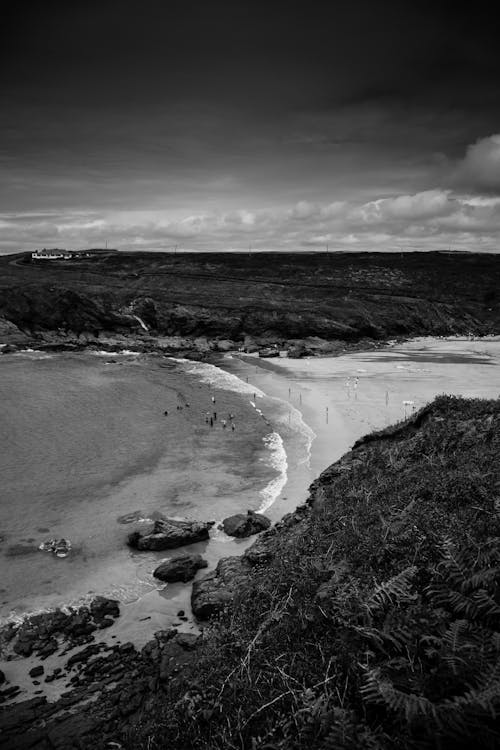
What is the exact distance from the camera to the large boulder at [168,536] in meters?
16.0

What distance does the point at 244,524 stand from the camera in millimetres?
16875

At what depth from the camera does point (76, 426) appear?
103 feet

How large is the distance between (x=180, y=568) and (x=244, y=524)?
10.8ft

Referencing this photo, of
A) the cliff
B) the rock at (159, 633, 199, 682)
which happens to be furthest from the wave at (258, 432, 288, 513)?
the cliff

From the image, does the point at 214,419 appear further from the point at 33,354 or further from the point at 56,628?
the point at 33,354

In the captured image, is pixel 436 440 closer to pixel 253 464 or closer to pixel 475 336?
pixel 253 464

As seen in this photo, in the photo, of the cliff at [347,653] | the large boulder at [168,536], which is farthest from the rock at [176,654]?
the large boulder at [168,536]

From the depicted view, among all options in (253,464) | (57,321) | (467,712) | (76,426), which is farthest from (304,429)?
(57,321)

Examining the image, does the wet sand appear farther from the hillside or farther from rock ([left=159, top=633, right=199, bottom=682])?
the hillside

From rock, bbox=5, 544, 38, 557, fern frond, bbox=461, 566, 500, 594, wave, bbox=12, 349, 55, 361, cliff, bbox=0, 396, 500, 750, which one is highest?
fern frond, bbox=461, 566, 500, 594

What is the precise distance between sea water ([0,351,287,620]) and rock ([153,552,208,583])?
0.41 meters

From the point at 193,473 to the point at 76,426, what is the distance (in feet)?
41.1

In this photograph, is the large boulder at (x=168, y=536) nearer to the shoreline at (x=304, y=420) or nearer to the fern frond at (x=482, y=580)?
the shoreline at (x=304, y=420)

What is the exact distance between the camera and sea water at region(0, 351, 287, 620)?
1482cm
